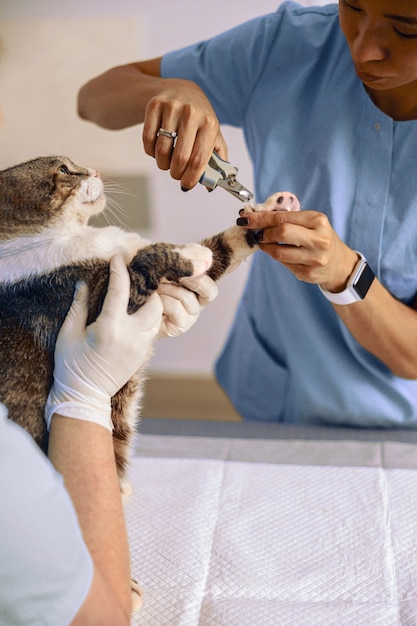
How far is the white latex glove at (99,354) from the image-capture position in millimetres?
690

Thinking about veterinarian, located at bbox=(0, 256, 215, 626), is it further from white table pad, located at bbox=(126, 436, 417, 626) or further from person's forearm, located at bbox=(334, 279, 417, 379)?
person's forearm, located at bbox=(334, 279, 417, 379)

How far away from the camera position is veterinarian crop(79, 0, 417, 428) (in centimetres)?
96

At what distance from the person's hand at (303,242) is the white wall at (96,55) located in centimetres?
28

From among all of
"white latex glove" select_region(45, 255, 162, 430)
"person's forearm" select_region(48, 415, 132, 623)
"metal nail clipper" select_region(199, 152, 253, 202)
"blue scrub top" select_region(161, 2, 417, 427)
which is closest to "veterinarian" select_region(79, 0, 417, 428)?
"blue scrub top" select_region(161, 2, 417, 427)

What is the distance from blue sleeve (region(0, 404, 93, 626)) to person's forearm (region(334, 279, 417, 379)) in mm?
548

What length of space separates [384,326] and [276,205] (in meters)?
0.29

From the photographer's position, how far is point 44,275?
2.48 feet

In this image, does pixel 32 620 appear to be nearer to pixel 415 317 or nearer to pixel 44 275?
pixel 44 275

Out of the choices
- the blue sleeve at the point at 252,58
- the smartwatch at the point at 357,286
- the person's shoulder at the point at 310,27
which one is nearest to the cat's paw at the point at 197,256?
the smartwatch at the point at 357,286

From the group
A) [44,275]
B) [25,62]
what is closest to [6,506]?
[44,275]

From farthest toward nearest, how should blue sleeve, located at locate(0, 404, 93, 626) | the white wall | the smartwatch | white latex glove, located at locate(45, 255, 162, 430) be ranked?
the white wall
the smartwatch
white latex glove, located at locate(45, 255, 162, 430)
blue sleeve, located at locate(0, 404, 93, 626)

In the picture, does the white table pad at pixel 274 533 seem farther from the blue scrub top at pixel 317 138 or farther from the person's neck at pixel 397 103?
the person's neck at pixel 397 103

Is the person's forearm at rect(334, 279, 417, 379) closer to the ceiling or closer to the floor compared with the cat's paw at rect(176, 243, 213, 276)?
closer to the floor

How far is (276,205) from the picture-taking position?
835mm
